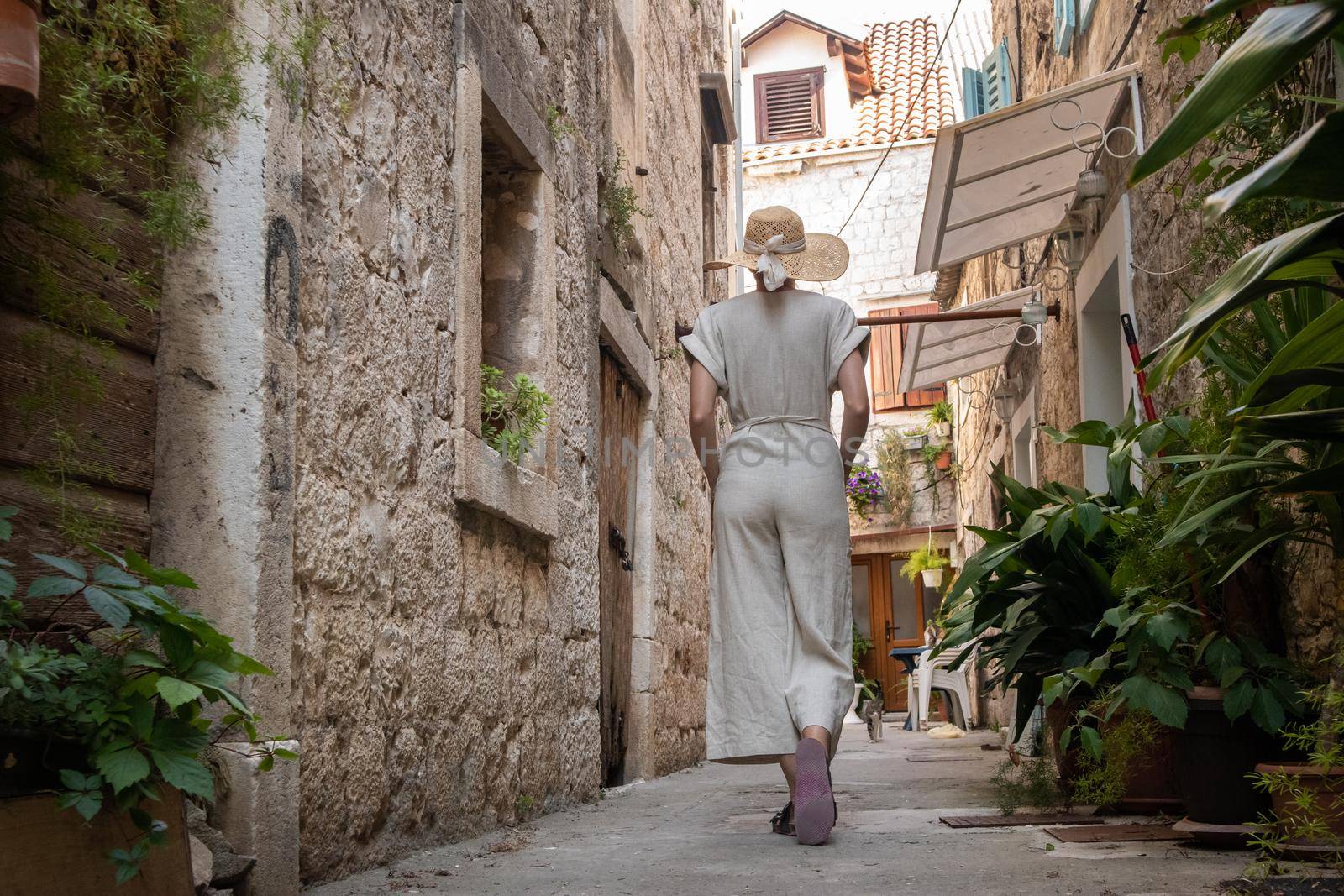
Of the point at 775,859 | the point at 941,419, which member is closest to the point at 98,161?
the point at 775,859

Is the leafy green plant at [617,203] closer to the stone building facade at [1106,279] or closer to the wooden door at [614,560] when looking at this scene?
the wooden door at [614,560]

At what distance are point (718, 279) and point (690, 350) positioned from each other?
7495 mm

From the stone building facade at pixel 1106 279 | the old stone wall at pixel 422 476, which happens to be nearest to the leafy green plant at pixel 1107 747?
the stone building facade at pixel 1106 279

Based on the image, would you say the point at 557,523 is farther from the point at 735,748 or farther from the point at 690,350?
the point at 735,748

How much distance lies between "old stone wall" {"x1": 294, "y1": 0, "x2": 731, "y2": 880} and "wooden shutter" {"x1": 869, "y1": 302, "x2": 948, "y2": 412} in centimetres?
1287

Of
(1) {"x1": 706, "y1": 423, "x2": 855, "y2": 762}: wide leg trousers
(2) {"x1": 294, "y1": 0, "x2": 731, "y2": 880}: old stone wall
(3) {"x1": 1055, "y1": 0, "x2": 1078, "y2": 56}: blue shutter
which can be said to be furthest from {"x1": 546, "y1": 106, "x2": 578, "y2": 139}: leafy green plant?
(3) {"x1": 1055, "y1": 0, "x2": 1078, "y2": 56}: blue shutter

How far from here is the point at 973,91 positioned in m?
13.4

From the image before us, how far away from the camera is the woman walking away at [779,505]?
376 cm

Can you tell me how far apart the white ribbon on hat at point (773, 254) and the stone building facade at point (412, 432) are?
87cm

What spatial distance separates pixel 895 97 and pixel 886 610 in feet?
26.5

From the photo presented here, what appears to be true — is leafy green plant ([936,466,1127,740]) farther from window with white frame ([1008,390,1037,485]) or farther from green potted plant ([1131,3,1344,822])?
window with white frame ([1008,390,1037,485])

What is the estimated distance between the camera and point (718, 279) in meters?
11.5

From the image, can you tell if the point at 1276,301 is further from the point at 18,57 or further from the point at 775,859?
the point at 18,57

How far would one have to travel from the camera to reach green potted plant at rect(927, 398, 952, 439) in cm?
1761
